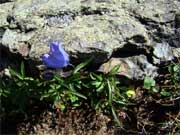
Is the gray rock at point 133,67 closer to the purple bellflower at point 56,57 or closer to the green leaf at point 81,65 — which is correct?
the green leaf at point 81,65

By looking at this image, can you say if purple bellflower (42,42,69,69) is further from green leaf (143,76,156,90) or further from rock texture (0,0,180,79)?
green leaf (143,76,156,90)

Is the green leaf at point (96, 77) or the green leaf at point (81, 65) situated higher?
the green leaf at point (81, 65)

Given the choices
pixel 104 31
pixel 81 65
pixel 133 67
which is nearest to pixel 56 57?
pixel 81 65

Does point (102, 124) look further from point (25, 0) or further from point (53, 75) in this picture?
point (25, 0)

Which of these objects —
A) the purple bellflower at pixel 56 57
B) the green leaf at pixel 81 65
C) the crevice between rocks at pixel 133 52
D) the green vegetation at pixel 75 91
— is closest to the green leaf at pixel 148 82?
the green vegetation at pixel 75 91

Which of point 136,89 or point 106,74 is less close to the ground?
point 106,74

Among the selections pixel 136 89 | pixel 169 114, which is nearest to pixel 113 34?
pixel 136 89

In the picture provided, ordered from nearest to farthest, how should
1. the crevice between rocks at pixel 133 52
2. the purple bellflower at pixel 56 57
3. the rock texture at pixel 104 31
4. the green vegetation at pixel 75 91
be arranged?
the purple bellflower at pixel 56 57 < the green vegetation at pixel 75 91 < the rock texture at pixel 104 31 < the crevice between rocks at pixel 133 52

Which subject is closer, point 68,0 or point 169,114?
point 169,114
